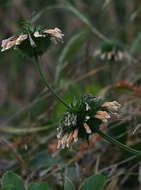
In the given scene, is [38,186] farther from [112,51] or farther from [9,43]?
[112,51]

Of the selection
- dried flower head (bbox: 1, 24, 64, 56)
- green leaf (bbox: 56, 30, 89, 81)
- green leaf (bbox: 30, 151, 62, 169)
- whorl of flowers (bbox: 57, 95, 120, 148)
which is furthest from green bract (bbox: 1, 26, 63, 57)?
green leaf (bbox: 56, 30, 89, 81)

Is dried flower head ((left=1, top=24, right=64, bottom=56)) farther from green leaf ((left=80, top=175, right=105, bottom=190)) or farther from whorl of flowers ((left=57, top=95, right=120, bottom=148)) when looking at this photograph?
green leaf ((left=80, top=175, right=105, bottom=190))

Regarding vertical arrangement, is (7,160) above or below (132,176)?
above

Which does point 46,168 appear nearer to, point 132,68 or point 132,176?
point 132,176

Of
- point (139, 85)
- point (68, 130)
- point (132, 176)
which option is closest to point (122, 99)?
point (139, 85)

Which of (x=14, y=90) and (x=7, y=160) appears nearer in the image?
(x=7, y=160)

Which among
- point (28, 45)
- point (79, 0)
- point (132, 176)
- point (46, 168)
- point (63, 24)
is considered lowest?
point (132, 176)

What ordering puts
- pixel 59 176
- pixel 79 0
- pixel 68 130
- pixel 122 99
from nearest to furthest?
pixel 68 130, pixel 59 176, pixel 122 99, pixel 79 0
